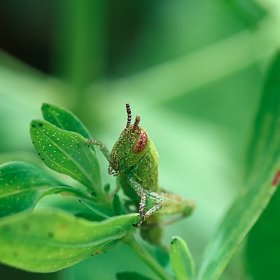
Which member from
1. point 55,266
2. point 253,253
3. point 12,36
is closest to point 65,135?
point 55,266

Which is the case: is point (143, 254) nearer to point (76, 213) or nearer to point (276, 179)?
point (76, 213)

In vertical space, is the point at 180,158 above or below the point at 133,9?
below

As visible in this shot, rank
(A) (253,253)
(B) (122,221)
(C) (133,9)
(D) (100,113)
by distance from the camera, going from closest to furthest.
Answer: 1. (B) (122,221)
2. (A) (253,253)
3. (D) (100,113)
4. (C) (133,9)

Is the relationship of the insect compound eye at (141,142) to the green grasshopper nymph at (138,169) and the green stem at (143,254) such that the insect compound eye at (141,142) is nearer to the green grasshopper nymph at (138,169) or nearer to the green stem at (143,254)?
the green grasshopper nymph at (138,169)

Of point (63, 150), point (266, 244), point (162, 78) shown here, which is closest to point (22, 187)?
point (63, 150)

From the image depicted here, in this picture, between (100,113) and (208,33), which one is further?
(208,33)

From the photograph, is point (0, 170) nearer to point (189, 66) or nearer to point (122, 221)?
point (122, 221)
